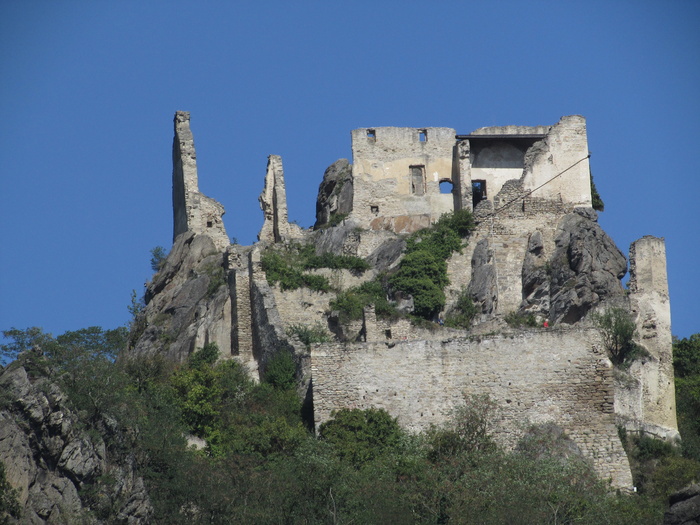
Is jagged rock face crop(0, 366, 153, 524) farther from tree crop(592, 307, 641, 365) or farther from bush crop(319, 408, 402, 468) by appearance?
tree crop(592, 307, 641, 365)

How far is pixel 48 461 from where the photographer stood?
38969 mm

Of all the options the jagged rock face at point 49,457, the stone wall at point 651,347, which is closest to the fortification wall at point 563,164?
the stone wall at point 651,347

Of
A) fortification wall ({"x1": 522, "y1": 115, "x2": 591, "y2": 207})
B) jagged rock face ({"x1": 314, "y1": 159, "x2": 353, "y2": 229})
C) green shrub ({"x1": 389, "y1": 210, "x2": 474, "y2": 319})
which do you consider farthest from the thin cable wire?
jagged rock face ({"x1": 314, "y1": 159, "x2": 353, "y2": 229})

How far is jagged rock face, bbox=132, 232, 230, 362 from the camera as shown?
53.2 m

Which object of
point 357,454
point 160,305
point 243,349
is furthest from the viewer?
point 160,305

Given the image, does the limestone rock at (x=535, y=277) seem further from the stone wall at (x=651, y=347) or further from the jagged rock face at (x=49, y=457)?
the jagged rock face at (x=49, y=457)

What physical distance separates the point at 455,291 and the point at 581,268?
4.04 meters

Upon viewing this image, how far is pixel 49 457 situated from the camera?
128ft

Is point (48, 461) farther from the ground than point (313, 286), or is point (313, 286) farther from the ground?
point (313, 286)

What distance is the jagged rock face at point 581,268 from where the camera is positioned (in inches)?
2060

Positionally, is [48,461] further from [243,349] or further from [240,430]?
[243,349]

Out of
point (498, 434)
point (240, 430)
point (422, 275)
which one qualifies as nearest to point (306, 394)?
point (240, 430)

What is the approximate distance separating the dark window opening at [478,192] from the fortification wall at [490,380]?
16.1 meters

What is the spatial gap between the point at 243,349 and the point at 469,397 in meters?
9.90
